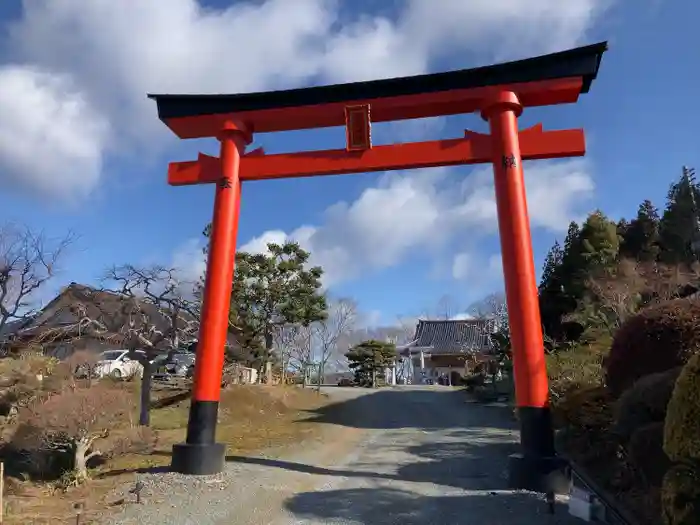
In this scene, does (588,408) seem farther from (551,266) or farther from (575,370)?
(551,266)

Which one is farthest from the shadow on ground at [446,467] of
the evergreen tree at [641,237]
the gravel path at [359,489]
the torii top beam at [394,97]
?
the evergreen tree at [641,237]

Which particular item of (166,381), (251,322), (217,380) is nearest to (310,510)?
(217,380)

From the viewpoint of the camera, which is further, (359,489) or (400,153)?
(400,153)

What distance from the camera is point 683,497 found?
153 inches

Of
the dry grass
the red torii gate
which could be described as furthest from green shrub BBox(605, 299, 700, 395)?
the dry grass

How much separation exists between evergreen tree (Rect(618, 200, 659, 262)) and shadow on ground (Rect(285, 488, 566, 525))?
19273 mm

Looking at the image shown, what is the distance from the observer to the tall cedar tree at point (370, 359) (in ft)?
112

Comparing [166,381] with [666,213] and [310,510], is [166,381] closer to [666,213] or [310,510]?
[310,510]

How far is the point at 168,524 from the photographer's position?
21.6 feet

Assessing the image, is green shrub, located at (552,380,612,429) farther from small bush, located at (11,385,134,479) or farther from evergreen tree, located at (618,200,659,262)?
evergreen tree, located at (618,200,659,262)

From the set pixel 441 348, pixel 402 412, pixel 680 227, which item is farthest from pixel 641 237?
pixel 441 348

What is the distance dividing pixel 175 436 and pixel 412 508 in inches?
329

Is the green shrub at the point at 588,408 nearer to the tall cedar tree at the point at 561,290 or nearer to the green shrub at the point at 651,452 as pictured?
the green shrub at the point at 651,452

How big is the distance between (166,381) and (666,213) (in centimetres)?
2485
